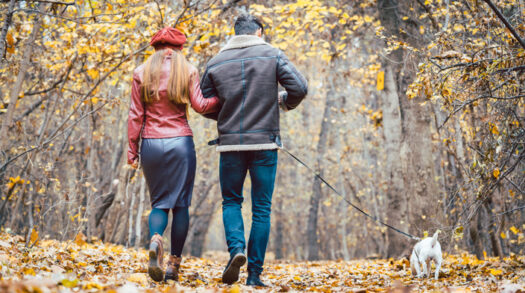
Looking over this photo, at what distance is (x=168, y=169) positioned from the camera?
360cm

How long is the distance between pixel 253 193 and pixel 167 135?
851 millimetres

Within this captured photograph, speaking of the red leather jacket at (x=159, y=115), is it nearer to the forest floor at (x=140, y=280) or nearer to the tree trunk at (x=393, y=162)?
the forest floor at (x=140, y=280)

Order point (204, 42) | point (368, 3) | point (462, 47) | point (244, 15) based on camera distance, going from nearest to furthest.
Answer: point (244, 15) → point (462, 47) → point (204, 42) → point (368, 3)

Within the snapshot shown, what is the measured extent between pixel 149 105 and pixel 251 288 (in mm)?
1678

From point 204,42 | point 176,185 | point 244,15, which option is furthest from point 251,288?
point 204,42

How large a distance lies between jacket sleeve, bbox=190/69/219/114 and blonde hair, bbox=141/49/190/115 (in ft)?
0.13

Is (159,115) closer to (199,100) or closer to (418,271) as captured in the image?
(199,100)

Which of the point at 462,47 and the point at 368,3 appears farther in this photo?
the point at 368,3

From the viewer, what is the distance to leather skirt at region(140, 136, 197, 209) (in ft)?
11.8

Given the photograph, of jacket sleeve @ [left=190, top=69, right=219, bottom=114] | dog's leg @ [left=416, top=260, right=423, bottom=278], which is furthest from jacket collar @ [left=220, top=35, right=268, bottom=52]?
dog's leg @ [left=416, top=260, right=423, bottom=278]

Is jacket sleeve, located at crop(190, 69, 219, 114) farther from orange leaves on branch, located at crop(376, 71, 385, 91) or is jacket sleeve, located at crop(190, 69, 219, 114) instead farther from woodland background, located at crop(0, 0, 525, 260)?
orange leaves on branch, located at crop(376, 71, 385, 91)

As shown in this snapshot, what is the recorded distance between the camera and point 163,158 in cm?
360

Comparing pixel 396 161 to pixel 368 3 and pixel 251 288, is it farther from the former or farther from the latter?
pixel 251 288

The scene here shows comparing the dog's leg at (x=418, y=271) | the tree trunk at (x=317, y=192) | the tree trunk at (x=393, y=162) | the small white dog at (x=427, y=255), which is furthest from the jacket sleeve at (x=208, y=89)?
the tree trunk at (x=317, y=192)
